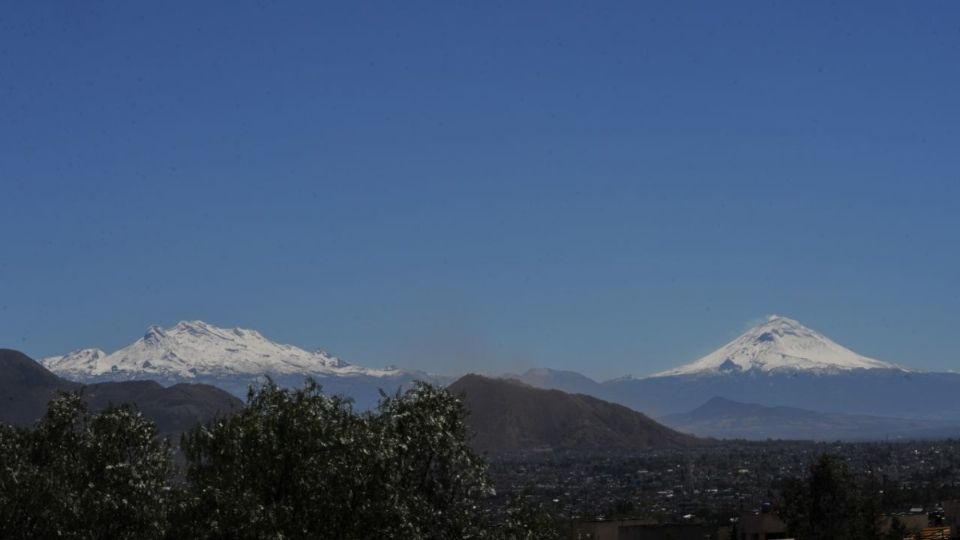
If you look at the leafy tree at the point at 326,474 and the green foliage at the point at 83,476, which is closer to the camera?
the leafy tree at the point at 326,474

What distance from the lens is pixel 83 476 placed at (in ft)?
180

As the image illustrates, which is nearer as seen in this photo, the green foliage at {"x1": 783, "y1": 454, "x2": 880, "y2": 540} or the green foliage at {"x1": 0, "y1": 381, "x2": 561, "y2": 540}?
the green foliage at {"x1": 0, "y1": 381, "x2": 561, "y2": 540}

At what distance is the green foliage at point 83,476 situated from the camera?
5000cm

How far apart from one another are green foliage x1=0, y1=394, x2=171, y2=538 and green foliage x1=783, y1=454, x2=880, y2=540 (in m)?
48.0

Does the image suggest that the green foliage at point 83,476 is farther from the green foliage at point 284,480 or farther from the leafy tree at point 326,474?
the leafy tree at point 326,474

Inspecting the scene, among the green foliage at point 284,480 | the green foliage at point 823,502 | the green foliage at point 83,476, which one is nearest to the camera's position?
the green foliage at point 284,480

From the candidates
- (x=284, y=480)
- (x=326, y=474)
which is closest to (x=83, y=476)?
(x=284, y=480)

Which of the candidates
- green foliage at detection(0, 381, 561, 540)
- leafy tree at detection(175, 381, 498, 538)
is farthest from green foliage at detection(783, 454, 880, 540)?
leafy tree at detection(175, 381, 498, 538)

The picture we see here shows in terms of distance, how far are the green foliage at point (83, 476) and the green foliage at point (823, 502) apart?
4796cm

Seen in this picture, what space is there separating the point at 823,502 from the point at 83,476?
5432cm

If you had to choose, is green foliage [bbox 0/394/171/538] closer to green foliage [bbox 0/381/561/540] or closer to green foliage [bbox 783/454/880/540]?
green foliage [bbox 0/381/561/540]

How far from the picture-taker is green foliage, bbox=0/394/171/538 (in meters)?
50.0

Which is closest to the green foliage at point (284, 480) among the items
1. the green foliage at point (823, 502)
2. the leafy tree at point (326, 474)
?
the leafy tree at point (326, 474)

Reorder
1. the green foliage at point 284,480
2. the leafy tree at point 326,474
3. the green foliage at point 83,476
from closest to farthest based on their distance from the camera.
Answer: the leafy tree at point 326,474
the green foliage at point 284,480
the green foliage at point 83,476
